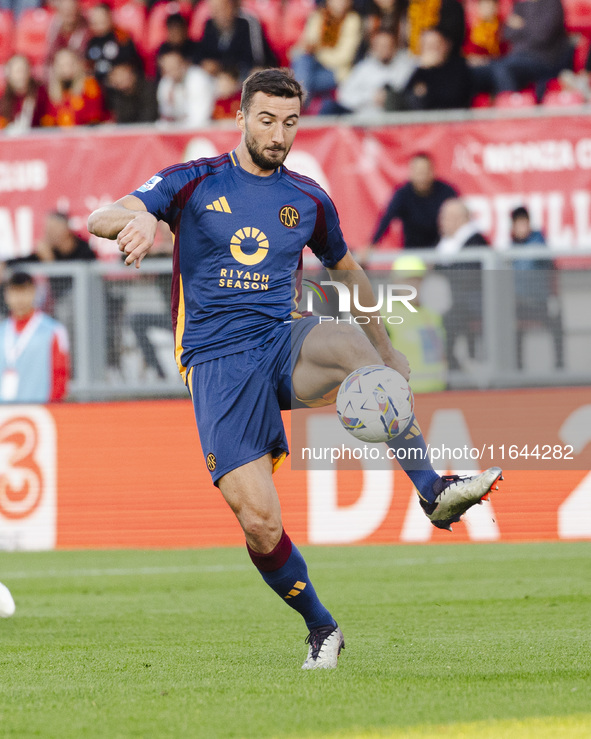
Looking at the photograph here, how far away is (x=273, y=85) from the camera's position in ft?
16.0

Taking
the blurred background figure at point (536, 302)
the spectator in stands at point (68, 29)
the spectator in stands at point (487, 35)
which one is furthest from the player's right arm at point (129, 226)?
the spectator in stands at point (68, 29)

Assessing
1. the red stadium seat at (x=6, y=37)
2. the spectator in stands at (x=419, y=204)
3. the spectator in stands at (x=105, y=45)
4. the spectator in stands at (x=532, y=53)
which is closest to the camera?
the spectator in stands at (x=419, y=204)

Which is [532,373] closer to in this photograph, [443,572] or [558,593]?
[443,572]

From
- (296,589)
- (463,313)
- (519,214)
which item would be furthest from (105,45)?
(296,589)

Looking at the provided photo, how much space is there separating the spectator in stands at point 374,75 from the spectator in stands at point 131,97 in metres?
2.09

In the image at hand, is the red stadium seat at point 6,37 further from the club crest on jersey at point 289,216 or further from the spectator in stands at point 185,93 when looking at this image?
the club crest on jersey at point 289,216

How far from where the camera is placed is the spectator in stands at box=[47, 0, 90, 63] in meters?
14.9

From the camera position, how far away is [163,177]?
4945mm

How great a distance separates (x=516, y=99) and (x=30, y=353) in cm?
599

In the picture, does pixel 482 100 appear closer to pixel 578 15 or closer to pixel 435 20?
pixel 435 20

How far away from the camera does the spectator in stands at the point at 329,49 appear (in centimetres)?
1367

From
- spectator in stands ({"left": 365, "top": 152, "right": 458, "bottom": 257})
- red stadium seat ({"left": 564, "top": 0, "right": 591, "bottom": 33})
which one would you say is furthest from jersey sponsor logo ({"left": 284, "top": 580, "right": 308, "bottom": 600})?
red stadium seat ({"left": 564, "top": 0, "right": 591, "bottom": 33})

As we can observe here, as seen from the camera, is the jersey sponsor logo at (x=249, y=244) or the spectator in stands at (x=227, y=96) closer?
the jersey sponsor logo at (x=249, y=244)

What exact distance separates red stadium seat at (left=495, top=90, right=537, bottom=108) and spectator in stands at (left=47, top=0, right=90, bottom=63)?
523 cm
